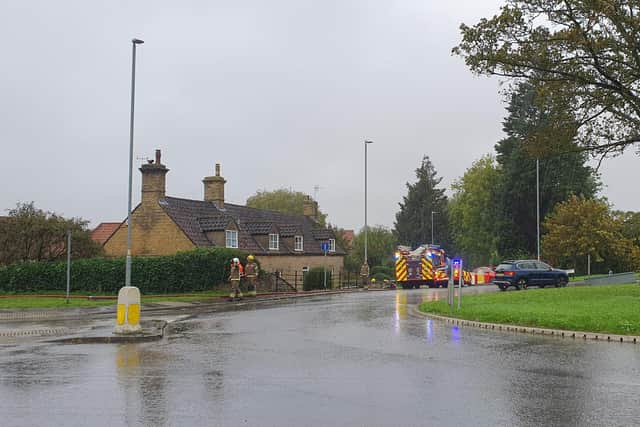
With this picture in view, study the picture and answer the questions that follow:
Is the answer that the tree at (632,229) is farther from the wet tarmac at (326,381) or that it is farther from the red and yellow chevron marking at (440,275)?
the wet tarmac at (326,381)

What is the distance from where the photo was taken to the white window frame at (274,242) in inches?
1917

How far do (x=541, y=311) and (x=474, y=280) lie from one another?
31.1m

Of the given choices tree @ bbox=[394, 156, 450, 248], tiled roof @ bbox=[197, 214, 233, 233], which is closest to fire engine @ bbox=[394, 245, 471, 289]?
tiled roof @ bbox=[197, 214, 233, 233]

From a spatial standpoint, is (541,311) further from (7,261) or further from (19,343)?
(7,261)

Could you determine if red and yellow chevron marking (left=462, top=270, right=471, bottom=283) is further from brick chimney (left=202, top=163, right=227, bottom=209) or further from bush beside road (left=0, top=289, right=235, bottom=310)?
brick chimney (left=202, top=163, right=227, bottom=209)

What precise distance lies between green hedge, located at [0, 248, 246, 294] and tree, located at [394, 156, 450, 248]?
64.5m

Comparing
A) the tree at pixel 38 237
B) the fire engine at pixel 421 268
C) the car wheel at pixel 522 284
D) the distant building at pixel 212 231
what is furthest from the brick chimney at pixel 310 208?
the car wheel at pixel 522 284

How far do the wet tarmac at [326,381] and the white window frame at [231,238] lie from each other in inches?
1079

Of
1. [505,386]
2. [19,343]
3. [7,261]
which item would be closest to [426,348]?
[505,386]

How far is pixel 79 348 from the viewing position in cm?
1421

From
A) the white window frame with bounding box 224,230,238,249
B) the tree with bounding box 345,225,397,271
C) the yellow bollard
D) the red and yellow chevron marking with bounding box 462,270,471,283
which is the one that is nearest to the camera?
the yellow bollard

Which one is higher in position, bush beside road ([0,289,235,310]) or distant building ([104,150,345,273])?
distant building ([104,150,345,273])

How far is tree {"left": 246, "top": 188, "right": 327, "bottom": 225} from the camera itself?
284 ft

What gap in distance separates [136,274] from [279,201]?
174 ft
